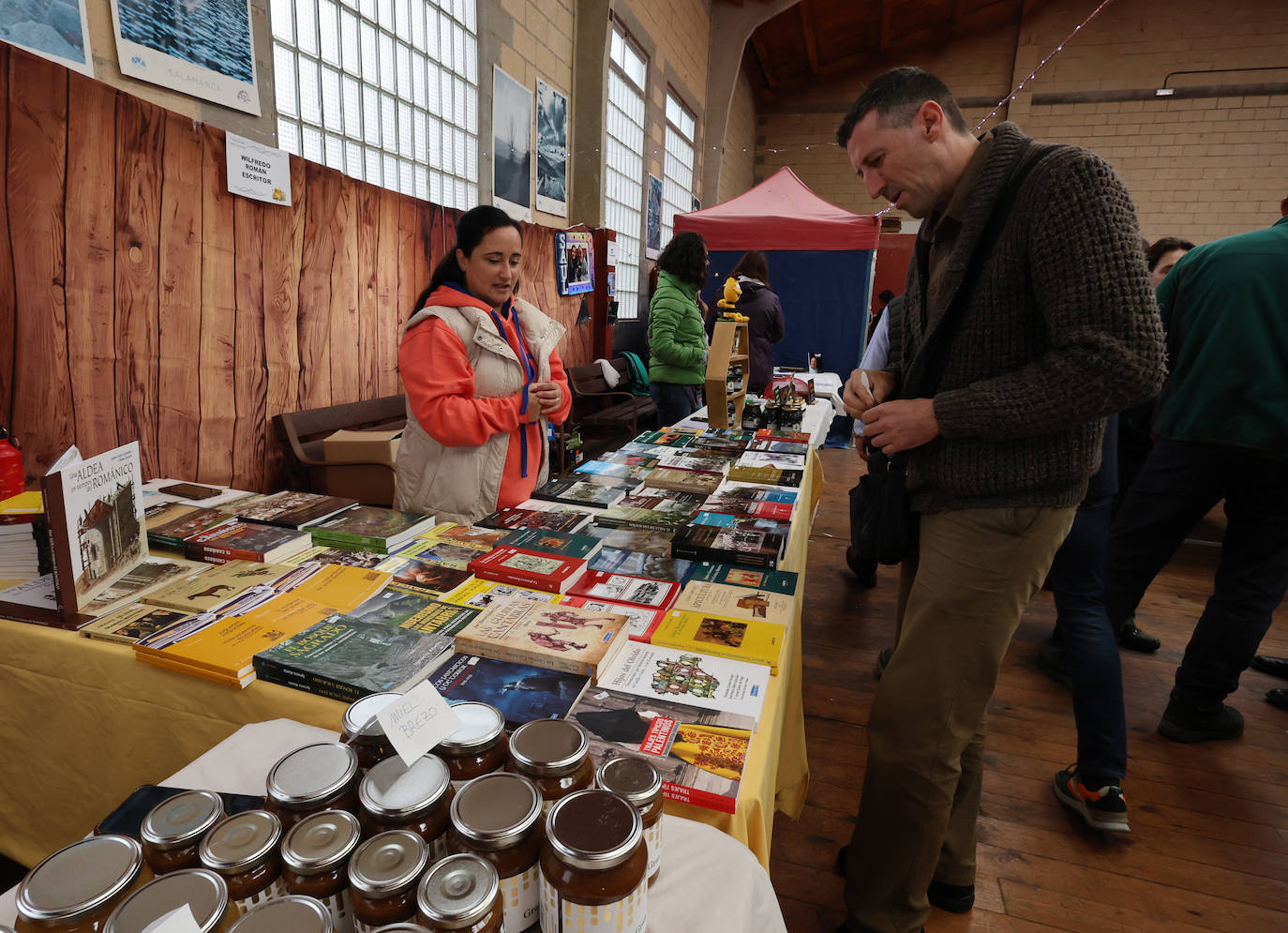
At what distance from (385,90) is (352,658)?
3.46m

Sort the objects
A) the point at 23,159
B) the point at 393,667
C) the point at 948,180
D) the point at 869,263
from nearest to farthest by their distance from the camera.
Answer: the point at 393,667, the point at 948,180, the point at 23,159, the point at 869,263

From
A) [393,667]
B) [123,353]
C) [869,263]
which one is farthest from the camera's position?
[869,263]

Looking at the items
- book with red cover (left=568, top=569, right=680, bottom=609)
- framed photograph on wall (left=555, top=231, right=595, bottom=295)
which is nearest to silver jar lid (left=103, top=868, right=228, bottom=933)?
book with red cover (left=568, top=569, right=680, bottom=609)

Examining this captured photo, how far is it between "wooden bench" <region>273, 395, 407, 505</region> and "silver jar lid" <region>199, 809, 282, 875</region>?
240 centimetres

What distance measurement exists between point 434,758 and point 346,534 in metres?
1.08

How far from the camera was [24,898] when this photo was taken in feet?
1.64

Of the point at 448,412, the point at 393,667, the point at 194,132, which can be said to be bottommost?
the point at 393,667

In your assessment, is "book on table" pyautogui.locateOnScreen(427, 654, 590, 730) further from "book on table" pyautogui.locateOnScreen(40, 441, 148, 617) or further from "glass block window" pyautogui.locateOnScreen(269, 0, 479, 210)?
"glass block window" pyautogui.locateOnScreen(269, 0, 479, 210)

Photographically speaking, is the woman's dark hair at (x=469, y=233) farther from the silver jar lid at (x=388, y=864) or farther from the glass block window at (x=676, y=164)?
the glass block window at (x=676, y=164)

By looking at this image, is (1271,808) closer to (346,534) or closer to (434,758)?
(434,758)

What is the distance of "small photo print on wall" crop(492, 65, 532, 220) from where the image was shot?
4.34m

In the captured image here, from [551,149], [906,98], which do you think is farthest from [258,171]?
[551,149]

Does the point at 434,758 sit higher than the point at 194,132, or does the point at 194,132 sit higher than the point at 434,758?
the point at 194,132

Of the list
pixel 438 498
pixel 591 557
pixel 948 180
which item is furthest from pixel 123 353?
pixel 948 180
